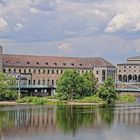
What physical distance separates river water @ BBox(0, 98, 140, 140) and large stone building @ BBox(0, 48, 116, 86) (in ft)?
194

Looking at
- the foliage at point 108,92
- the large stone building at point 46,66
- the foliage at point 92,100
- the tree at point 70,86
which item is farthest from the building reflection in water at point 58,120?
the large stone building at point 46,66

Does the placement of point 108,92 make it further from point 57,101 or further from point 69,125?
point 69,125

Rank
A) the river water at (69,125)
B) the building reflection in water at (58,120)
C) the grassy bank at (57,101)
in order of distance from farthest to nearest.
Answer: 1. the grassy bank at (57,101)
2. the building reflection in water at (58,120)
3. the river water at (69,125)

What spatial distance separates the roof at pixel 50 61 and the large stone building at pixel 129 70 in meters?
25.6

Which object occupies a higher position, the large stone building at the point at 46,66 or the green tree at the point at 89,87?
the large stone building at the point at 46,66

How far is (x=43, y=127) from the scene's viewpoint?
57.4 meters

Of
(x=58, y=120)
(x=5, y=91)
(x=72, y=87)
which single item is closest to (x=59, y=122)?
(x=58, y=120)

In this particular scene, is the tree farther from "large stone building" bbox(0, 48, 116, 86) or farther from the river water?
"large stone building" bbox(0, 48, 116, 86)

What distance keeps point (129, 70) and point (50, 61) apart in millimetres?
42443

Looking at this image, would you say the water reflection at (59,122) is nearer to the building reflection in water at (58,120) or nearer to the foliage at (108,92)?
the building reflection in water at (58,120)

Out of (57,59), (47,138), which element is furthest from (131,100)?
(47,138)

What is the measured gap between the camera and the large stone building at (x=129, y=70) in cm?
17662

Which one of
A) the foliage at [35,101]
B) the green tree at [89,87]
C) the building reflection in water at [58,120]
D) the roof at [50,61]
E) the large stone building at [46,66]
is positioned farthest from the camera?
the roof at [50,61]

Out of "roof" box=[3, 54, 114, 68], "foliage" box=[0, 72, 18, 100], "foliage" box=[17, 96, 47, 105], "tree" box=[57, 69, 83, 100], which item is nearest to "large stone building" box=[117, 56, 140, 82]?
"roof" box=[3, 54, 114, 68]
